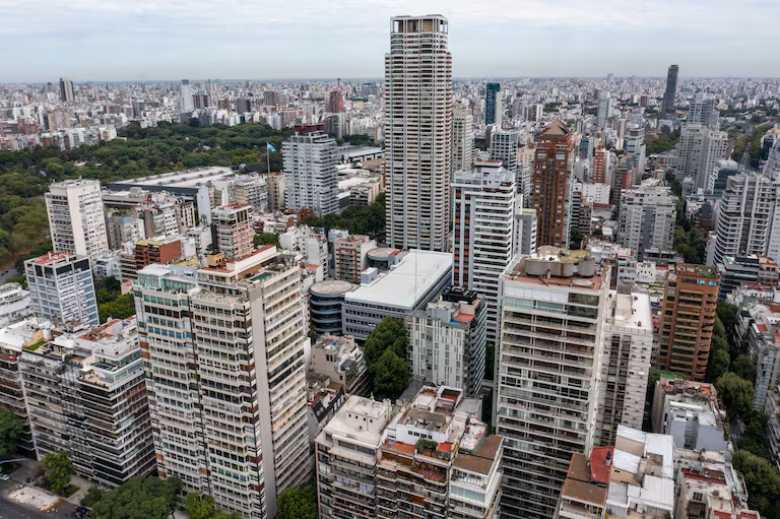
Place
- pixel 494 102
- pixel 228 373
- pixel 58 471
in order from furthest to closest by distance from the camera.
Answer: pixel 494 102, pixel 58 471, pixel 228 373

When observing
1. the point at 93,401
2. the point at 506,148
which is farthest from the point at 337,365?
the point at 506,148

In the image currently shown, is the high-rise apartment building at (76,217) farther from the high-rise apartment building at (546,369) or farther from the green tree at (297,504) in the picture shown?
the high-rise apartment building at (546,369)

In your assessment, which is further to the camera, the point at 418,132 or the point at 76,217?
the point at 418,132

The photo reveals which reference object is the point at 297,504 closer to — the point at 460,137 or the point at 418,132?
the point at 418,132

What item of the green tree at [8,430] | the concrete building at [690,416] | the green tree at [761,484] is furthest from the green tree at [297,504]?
the green tree at [761,484]

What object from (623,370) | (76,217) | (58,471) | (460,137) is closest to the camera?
(58,471)

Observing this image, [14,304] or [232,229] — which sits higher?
[232,229]

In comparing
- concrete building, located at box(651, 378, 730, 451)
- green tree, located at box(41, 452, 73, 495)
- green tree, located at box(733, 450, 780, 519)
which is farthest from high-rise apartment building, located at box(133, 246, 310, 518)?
green tree, located at box(733, 450, 780, 519)

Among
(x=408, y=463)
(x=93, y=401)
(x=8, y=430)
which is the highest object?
(x=408, y=463)
